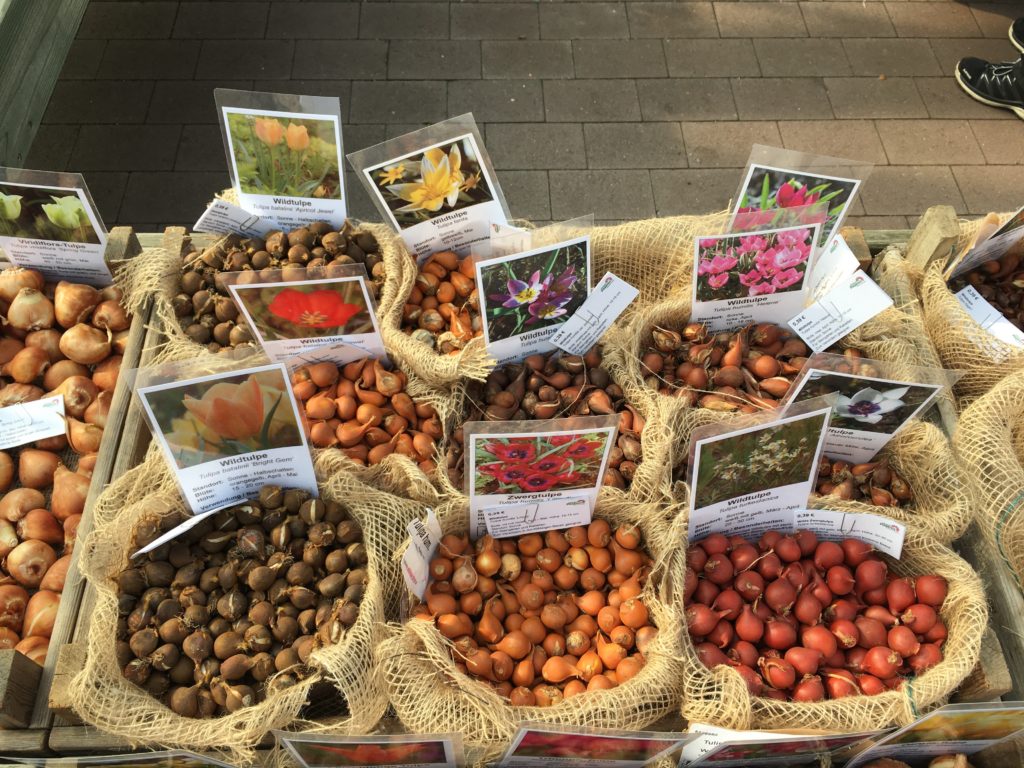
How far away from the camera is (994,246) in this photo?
2.19m

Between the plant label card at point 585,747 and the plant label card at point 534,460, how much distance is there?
0.48 meters

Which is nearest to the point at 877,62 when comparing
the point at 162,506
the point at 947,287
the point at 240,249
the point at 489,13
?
the point at 489,13

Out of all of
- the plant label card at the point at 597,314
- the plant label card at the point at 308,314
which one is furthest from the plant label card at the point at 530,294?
the plant label card at the point at 308,314

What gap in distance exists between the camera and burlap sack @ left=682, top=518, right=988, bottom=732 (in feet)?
4.68

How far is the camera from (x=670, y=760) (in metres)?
1.39

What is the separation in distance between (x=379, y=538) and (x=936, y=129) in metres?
3.58

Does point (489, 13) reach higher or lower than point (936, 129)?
higher

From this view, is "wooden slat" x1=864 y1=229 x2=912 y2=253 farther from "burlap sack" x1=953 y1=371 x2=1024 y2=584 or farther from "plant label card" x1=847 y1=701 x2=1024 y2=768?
"plant label card" x1=847 y1=701 x2=1024 y2=768

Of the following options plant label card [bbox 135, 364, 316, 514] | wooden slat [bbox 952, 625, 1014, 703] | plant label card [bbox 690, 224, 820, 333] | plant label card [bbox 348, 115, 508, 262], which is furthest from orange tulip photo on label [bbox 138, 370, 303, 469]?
wooden slat [bbox 952, 625, 1014, 703]

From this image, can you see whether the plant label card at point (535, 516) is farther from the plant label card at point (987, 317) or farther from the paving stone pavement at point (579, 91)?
the paving stone pavement at point (579, 91)

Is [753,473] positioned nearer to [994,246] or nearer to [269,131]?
[994,246]

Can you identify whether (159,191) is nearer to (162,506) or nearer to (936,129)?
(162,506)

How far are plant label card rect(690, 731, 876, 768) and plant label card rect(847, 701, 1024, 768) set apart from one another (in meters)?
0.07

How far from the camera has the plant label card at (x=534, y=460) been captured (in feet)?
4.94
